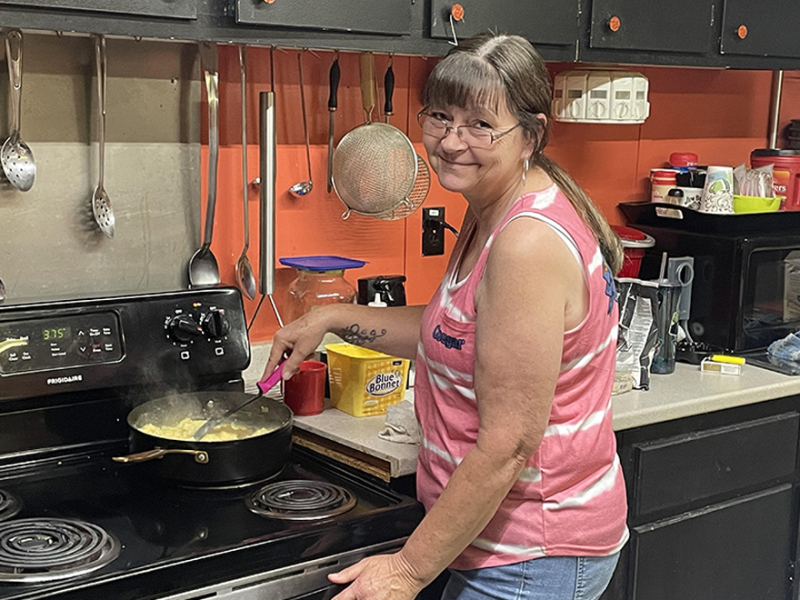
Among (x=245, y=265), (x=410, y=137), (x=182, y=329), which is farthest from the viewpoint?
(x=410, y=137)

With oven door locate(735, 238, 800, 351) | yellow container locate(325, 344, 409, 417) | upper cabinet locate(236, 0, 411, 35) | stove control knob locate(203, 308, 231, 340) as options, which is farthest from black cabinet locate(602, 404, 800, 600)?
upper cabinet locate(236, 0, 411, 35)

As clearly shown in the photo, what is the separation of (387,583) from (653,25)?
1.42 meters

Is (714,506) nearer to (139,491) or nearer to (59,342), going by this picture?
(139,491)

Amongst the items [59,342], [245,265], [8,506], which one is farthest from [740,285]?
[8,506]

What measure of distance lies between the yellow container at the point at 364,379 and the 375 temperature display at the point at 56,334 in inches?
18.8

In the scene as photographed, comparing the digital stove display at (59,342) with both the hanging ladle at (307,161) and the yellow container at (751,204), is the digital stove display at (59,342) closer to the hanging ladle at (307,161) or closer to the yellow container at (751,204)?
the hanging ladle at (307,161)

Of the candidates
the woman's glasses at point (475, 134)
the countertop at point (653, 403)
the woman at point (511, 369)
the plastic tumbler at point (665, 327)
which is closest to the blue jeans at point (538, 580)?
the woman at point (511, 369)

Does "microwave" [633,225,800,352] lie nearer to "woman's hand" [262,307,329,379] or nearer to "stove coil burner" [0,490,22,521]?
"woman's hand" [262,307,329,379]

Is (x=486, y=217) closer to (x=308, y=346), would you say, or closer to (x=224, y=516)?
(x=308, y=346)

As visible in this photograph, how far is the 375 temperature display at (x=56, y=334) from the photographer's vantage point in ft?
5.93

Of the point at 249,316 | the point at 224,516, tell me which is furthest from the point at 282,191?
the point at 224,516

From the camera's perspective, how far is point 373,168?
2.17m

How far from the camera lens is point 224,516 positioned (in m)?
1.58

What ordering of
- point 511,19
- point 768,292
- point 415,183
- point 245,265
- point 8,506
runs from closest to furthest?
point 8,506 → point 511,19 → point 245,265 → point 415,183 → point 768,292
